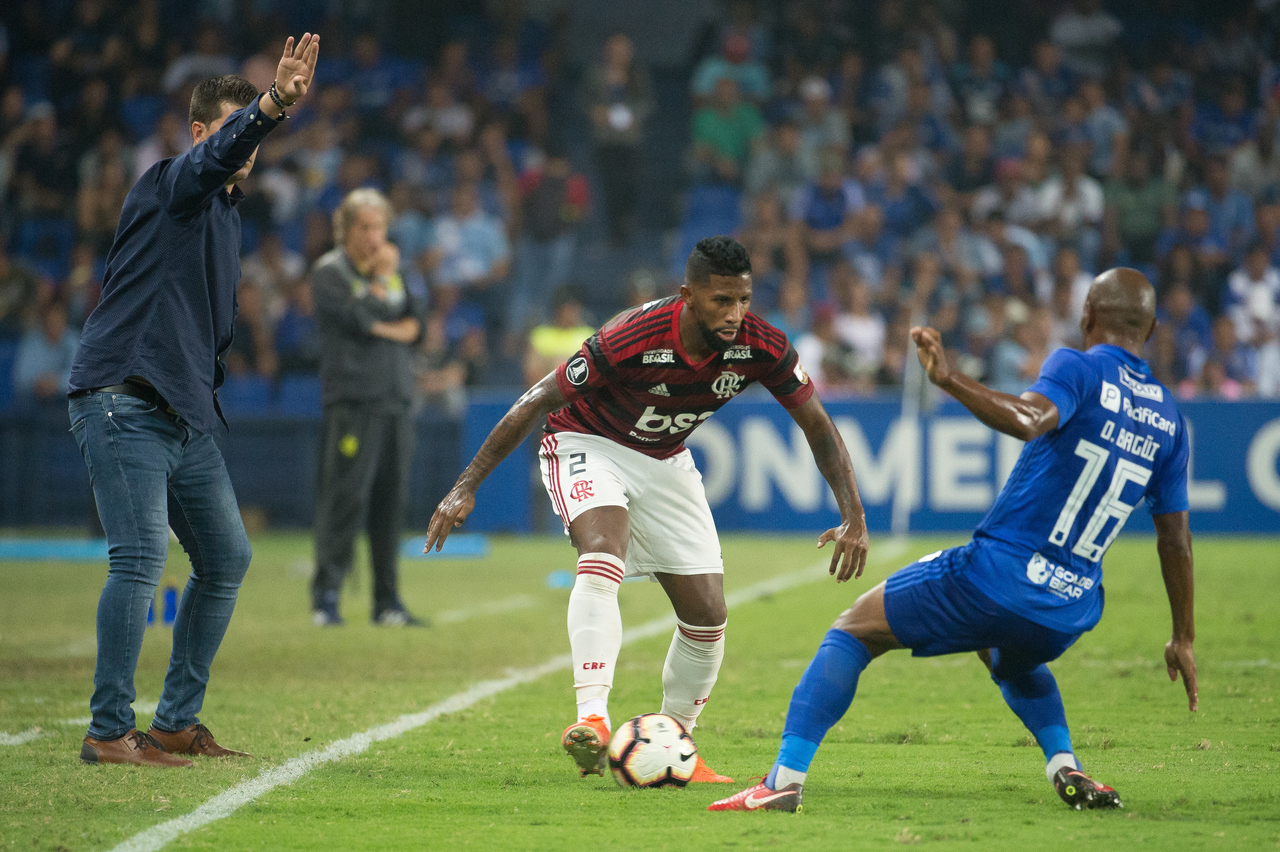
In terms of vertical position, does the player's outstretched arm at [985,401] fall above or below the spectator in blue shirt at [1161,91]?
below

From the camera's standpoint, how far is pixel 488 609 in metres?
9.98

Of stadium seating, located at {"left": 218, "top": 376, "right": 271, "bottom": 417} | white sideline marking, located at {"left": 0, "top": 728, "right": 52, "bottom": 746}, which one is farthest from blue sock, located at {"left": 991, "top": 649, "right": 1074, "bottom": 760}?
stadium seating, located at {"left": 218, "top": 376, "right": 271, "bottom": 417}

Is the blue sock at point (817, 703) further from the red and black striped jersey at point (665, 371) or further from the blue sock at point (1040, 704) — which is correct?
the red and black striped jersey at point (665, 371)

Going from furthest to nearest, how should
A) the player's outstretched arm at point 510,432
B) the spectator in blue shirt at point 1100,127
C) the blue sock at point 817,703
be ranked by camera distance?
the spectator in blue shirt at point 1100,127, the player's outstretched arm at point 510,432, the blue sock at point 817,703

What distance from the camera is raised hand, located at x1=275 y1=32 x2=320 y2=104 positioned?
15.0 feet

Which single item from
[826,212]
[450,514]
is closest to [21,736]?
[450,514]

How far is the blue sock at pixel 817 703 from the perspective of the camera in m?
4.19

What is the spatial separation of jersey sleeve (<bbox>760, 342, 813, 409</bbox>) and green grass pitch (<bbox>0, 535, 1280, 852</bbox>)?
1.33 m

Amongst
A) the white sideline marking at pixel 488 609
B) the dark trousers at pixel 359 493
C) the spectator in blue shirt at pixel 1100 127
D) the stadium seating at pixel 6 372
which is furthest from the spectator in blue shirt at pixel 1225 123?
the stadium seating at pixel 6 372

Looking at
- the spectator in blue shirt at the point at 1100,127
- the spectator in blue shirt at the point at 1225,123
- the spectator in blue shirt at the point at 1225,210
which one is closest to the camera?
the spectator in blue shirt at the point at 1225,210

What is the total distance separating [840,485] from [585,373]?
39.7 inches

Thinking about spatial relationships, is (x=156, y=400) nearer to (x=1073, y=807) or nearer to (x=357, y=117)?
(x=1073, y=807)

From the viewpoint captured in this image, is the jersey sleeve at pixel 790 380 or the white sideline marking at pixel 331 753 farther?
the jersey sleeve at pixel 790 380

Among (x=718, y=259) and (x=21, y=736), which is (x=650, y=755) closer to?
(x=718, y=259)
